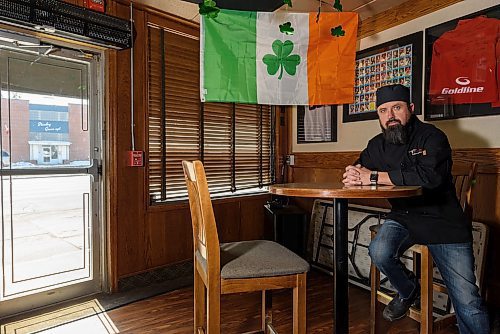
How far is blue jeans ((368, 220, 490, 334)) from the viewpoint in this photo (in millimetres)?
1743

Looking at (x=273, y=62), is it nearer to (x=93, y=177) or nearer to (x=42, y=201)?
(x=93, y=177)

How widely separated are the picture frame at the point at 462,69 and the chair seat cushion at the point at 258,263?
1685mm

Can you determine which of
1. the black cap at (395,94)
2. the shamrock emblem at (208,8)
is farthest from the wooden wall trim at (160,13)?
the black cap at (395,94)

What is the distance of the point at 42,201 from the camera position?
8.32 feet

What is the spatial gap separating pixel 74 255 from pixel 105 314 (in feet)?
1.91

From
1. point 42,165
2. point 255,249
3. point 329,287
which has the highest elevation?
point 42,165

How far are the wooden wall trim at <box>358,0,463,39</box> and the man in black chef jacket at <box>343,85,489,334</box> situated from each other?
Result: 3.58 ft

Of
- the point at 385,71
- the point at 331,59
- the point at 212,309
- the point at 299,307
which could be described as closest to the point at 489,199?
the point at 385,71

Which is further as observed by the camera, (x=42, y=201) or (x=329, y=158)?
(x=329, y=158)

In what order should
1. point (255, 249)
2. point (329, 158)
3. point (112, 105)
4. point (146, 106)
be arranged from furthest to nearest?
point (329, 158) → point (146, 106) → point (112, 105) → point (255, 249)

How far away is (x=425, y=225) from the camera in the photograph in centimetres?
182

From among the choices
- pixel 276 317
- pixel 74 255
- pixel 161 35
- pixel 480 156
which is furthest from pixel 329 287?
pixel 161 35

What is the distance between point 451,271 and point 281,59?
187 cm

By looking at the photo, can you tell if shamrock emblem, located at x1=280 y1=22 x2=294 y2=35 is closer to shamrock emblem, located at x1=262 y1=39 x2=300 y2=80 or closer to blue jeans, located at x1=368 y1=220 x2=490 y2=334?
shamrock emblem, located at x1=262 y1=39 x2=300 y2=80
